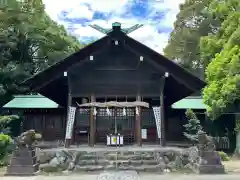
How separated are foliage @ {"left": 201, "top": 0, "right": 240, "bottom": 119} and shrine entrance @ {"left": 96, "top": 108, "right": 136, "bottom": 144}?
445 cm

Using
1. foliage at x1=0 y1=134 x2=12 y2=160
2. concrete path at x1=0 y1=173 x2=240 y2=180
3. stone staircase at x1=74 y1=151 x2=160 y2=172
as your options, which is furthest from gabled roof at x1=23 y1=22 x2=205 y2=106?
concrete path at x1=0 y1=173 x2=240 y2=180

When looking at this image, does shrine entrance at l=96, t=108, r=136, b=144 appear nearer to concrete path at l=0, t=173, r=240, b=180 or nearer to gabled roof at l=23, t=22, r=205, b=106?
gabled roof at l=23, t=22, r=205, b=106

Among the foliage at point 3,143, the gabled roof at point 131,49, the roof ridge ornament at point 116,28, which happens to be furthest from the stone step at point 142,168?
the roof ridge ornament at point 116,28

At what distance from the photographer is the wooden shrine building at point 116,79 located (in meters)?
15.0

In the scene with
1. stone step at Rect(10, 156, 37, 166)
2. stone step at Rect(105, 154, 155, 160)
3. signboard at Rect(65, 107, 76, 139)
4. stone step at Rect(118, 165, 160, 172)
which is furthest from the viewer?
signboard at Rect(65, 107, 76, 139)

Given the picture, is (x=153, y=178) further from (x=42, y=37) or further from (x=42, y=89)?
(x=42, y=37)

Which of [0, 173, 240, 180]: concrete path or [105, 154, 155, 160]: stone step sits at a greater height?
[105, 154, 155, 160]: stone step

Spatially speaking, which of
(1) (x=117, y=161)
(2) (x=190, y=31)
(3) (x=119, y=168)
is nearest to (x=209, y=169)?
(3) (x=119, y=168)

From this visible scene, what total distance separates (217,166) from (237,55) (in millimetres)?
6871

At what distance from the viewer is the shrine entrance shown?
17.3 m

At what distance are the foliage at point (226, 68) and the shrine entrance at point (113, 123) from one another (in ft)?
14.6

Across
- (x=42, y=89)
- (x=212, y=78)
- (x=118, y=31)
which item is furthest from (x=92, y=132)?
(x=212, y=78)

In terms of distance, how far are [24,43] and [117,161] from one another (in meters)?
16.8

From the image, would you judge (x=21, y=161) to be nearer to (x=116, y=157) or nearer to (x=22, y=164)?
(x=22, y=164)
